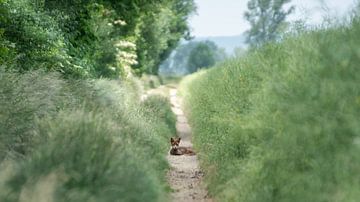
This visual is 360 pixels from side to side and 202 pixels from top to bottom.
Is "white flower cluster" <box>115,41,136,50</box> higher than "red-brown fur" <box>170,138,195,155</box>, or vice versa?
"white flower cluster" <box>115,41,136,50</box>

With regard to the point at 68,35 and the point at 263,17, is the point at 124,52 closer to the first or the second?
the point at 68,35

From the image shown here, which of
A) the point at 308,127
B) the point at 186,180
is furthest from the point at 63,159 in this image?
the point at 186,180

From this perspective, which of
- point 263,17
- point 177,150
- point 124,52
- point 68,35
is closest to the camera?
point 177,150

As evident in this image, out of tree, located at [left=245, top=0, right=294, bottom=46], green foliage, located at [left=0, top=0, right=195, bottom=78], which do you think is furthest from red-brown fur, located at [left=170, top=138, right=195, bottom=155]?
tree, located at [left=245, top=0, right=294, bottom=46]

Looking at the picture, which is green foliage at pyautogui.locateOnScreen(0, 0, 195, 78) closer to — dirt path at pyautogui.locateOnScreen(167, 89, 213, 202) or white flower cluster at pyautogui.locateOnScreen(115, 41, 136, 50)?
white flower cluster at pyautogui.locateOnScreen(115, 41, 136, 50)

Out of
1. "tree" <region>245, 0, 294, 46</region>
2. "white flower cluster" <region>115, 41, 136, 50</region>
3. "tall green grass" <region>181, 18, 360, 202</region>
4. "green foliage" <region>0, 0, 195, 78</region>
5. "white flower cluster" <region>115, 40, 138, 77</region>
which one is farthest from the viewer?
"tree" <region>245, 0, 294, 46</region>

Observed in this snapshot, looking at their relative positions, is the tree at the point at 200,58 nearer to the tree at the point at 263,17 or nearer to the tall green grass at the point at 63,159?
the tree at the point at 263,17

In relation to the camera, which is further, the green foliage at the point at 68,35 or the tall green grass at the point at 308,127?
the green foliage at the point at 68,35

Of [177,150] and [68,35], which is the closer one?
[177,150]

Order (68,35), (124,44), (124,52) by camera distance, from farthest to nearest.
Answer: (124,44) → (124,52) → (68,35)

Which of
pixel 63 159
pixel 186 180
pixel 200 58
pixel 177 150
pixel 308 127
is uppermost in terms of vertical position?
pixel 200 58

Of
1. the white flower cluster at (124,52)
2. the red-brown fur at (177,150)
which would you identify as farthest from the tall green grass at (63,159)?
the white flower cluster at (124,52)

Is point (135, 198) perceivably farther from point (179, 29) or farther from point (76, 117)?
point (179, 29)

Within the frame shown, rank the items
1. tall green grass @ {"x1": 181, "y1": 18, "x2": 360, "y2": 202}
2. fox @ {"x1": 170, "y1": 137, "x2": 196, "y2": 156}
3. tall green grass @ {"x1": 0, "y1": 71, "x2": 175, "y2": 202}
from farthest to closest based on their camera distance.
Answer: fox @ {"x1": 170, "y1": 137, "x2": 196, "y2": 156}
tall green grass @ {"x1": 181, "y1": 18, "x2": 360, "y2": 202}
tall green grass @ {"x1": 0, "y1": 71, "x2": 175, "y2": 202}
